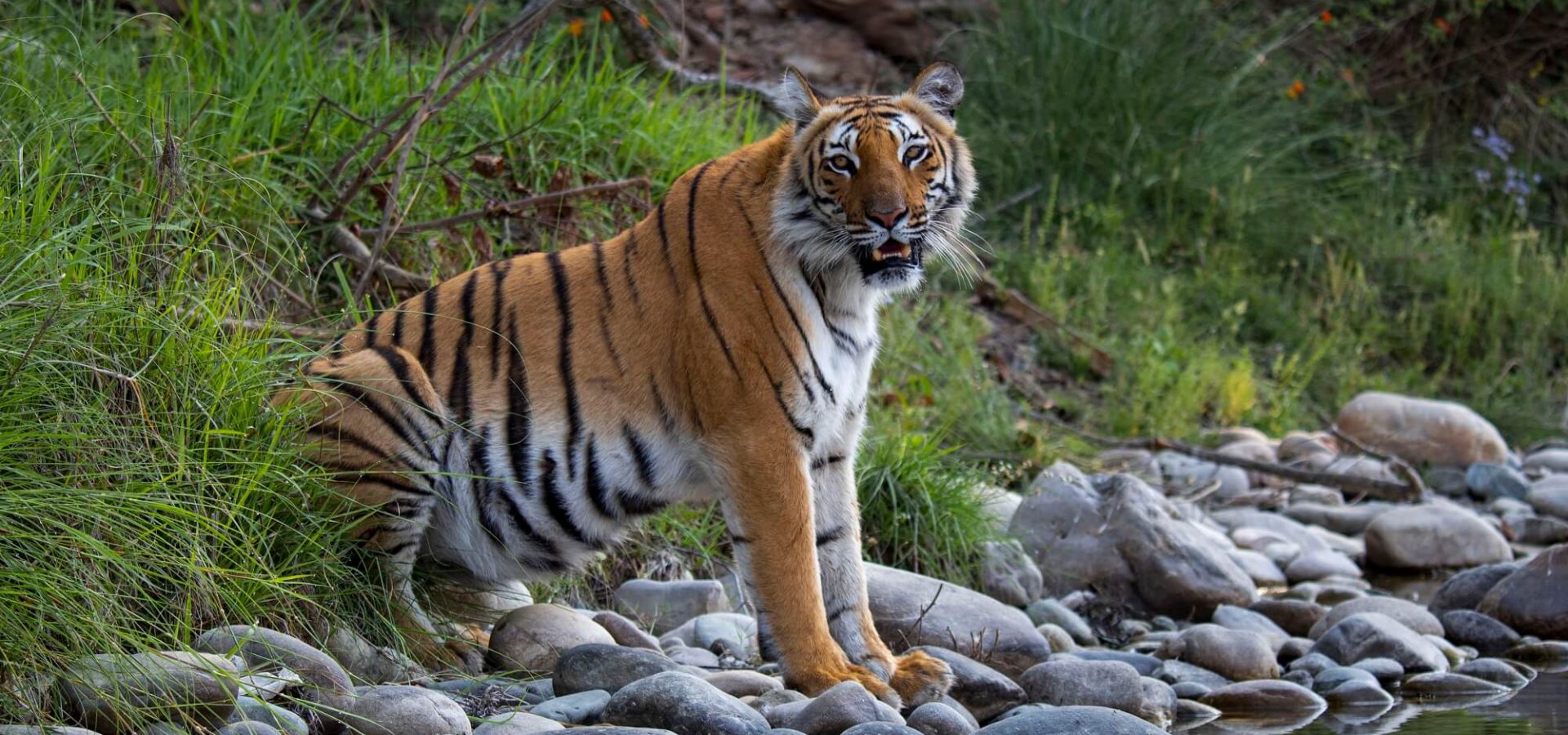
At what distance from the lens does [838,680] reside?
12.8ft


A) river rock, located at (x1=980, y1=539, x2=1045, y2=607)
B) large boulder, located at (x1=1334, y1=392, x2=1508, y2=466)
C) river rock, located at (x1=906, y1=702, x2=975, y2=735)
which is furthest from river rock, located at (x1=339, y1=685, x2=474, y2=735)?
large boulder, located at (x1=1334, y1=392, x2=1508, y2=466)

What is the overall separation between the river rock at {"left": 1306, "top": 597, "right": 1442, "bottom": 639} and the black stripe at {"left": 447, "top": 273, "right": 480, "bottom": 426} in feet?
10.2

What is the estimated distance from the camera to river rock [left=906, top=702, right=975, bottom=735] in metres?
3.83

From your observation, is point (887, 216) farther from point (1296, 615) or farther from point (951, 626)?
point (1296, 615)

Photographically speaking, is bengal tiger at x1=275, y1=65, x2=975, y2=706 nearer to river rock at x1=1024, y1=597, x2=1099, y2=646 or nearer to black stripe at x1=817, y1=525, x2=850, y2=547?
black stripe at x1=817, y1=525, x2=850, y2=547

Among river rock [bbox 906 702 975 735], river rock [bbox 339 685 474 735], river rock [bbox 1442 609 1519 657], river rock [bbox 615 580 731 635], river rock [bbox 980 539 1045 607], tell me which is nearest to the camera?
river rock [bbox 339 685 474 735]

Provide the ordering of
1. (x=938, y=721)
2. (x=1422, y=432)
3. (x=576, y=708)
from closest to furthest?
(x=576, y=708), (x=938, y=721), (x=1422, y=432)

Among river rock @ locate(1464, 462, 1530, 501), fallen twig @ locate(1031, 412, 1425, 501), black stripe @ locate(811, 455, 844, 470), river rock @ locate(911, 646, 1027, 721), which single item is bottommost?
river rock @ locate(1464, 462, 1530, 501)

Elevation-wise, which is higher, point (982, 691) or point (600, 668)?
point (600, 668)

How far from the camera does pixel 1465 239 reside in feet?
35.5

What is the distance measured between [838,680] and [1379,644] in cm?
210

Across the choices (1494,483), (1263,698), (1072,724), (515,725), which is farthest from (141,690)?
(1494,483)

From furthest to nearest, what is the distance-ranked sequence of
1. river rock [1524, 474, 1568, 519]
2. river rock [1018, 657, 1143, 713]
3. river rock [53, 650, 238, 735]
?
river rock [1524, 474, 1568, 519]
river rock [1018, 657, 1143, 713]
river rock [53, 650, 238, 735]

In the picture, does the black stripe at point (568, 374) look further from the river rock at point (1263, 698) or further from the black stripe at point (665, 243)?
Answer: the river rock at point (1263, 698)
